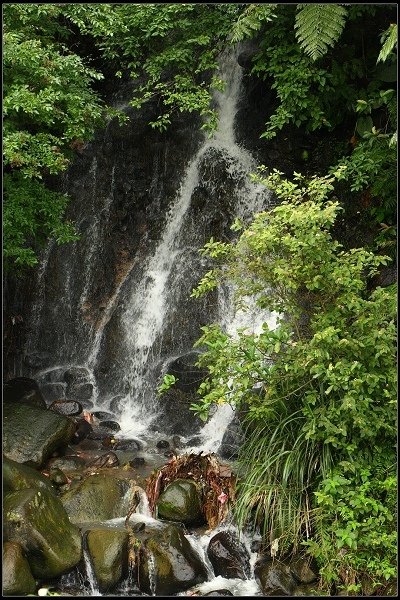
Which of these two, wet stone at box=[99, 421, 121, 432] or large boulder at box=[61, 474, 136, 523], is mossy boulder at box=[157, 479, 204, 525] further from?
wet stone at box=[99, 421, 121, 432]

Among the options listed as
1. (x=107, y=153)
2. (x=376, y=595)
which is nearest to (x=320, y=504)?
(x=376, y=595)

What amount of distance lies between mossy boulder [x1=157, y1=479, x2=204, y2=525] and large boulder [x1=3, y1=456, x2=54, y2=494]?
1154mm

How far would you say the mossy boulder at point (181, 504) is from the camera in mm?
5961

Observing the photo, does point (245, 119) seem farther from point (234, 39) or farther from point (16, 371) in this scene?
point (16, 371)

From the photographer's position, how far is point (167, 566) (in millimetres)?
5316

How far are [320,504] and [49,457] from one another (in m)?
3.59

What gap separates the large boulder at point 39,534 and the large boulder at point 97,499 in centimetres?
61

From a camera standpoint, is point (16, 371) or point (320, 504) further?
point (16, 371)

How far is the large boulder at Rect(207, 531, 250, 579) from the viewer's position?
5434 mm

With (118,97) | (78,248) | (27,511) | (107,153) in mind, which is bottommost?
(27,511)

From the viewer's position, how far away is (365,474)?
5.12 meters

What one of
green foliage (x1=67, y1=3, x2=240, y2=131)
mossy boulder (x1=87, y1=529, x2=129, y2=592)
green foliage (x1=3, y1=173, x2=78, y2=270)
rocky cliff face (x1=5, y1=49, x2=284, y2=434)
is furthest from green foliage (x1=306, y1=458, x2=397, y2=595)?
green foliage (x1=67, y1=3, x2=240, y2=131)

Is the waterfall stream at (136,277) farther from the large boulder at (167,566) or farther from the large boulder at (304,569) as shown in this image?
the large boulder at (304,569)

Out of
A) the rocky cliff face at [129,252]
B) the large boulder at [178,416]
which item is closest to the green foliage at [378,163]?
the rocky cliff face at [129,252]
